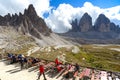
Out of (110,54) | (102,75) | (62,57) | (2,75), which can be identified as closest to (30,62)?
(2,75)

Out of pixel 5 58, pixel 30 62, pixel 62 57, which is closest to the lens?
pixel 30 62

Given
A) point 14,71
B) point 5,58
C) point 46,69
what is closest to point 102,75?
point 46,69

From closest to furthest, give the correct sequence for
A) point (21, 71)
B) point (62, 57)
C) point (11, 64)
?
point (21, 71)
point (11, 64)
point (62, 57)

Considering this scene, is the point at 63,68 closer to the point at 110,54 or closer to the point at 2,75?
the point at 2,75

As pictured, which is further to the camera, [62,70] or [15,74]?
[62,70]

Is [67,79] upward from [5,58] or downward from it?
downward

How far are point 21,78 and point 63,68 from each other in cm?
617

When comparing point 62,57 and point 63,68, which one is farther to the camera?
point 62,57

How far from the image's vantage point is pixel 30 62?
Result: 109ft

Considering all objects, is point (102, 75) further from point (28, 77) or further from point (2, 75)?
point (2, 75)

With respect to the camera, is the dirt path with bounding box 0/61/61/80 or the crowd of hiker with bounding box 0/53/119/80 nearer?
the crowd of hiker with bounding box 0/53/119/80

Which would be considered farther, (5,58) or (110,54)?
(110,54)

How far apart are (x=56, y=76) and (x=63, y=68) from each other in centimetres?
298

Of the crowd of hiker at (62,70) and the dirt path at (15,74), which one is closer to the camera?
the crowd of hiker at (62,70)
